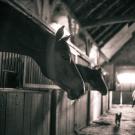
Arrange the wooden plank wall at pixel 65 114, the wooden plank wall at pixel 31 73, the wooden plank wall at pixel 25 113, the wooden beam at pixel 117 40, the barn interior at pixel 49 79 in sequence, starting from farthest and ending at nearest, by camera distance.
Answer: the wooden beam at pixel 117 40 → the wooden plank wall at pixel 65 114 → the wooden plank wall at pixel 31 73 → the barn interior at pixel 49 79 → the wooden plank wall at pixel 25 113

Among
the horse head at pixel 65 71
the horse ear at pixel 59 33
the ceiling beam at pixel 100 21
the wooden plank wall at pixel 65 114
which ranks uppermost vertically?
the ceiling beam at pixel 100 21

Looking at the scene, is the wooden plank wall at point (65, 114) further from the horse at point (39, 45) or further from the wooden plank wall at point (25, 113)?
the horse at point (39, 45)

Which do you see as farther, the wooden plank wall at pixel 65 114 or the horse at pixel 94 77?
the horse at pixel 94 77

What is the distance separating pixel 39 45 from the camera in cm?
327

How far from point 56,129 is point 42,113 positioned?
96cm

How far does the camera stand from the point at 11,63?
4434 mm

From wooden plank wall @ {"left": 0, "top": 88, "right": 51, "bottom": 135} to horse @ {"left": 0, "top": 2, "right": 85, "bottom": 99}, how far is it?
3.47 ft

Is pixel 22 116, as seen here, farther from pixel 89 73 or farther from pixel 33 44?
pixel 89 73

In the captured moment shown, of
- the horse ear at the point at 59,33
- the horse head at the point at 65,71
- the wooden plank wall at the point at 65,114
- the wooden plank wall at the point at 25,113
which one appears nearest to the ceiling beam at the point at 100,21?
the wooden plank wall at the point at 65,114

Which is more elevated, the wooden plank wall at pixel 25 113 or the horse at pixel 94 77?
the horse at pixel 94 77

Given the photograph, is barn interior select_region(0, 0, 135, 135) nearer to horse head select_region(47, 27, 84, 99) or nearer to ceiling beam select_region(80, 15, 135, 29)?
ceiling beam select_region(80, 15, 135, 29)

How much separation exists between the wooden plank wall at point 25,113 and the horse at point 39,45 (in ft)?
3.47

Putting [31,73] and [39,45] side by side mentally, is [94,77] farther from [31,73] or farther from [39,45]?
[39,45]

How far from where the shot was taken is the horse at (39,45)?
3100mm
